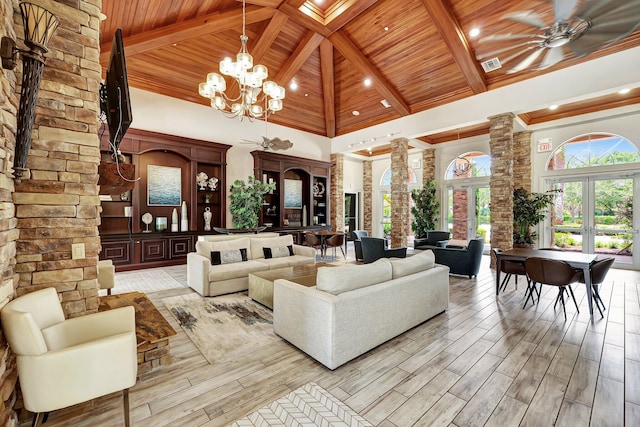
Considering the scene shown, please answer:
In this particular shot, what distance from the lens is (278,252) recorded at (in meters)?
5.45

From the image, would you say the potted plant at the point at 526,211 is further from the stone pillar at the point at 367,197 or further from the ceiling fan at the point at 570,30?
the stone pillar at the point at 367,197

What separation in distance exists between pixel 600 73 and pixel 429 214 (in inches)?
199

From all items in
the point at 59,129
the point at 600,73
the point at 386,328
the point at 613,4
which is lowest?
the point at 386,328

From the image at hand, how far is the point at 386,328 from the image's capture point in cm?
276

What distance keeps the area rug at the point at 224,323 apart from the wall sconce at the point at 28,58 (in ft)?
6.83

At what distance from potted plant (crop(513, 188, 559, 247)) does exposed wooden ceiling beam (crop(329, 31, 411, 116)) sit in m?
3.75

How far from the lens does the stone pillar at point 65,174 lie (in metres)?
1.85

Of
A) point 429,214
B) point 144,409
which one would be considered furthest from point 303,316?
point 429,214

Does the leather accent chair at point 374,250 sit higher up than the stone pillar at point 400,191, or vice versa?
the stone pillar at point 400,191

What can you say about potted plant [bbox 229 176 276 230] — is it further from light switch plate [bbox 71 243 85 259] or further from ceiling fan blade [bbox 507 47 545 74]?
ceiling fan blade [bbox 507 47 545 74]

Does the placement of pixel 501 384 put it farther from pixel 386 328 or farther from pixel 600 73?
pixel 600 73

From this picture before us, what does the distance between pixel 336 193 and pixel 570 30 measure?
7949 millimetres

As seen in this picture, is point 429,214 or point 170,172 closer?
point 170,172

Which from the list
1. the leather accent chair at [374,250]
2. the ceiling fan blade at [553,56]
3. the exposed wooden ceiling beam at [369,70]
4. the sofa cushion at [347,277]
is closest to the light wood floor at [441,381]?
the sofa cushion at [347,277]
